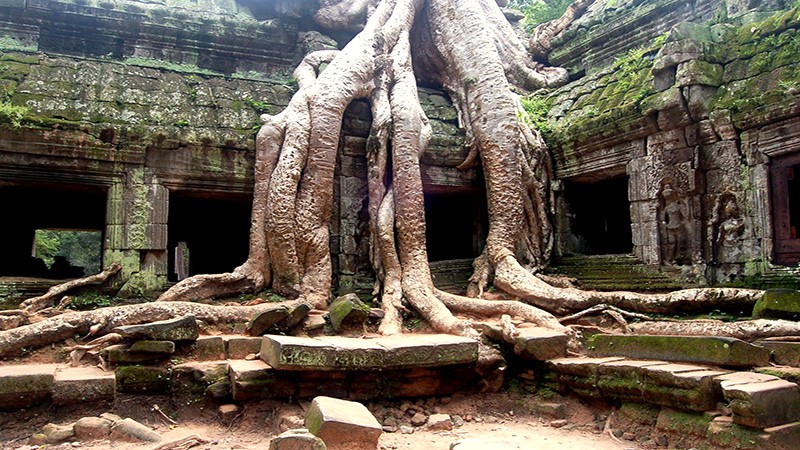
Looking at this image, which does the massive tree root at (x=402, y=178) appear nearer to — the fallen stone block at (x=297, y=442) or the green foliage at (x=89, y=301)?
the green foliage at (x=89, y=301)

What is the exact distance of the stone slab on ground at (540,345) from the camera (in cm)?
463

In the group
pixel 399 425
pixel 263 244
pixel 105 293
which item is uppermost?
pixel 263 244

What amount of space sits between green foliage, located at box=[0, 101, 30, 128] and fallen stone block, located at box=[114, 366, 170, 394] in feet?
9.30

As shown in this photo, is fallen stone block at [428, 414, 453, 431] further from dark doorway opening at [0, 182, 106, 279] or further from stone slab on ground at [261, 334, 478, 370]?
dark doorway opening at [0, 182, 106, 279]

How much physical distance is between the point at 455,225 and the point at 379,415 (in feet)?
15.2

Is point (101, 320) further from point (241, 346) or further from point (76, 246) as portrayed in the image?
point (76, 246)

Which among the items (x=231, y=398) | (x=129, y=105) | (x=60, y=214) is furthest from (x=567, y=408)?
(x=60, y=214)

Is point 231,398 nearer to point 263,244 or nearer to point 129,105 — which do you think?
point 263,244

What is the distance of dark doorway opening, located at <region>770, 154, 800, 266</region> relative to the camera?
5.29 m

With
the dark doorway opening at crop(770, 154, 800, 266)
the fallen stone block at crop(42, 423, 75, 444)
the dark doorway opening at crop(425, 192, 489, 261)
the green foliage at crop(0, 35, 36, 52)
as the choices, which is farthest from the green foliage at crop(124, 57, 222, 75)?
the dark doorway opening at crop(770, 154, 800, 266)

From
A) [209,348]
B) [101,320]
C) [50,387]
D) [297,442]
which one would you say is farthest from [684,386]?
[101,320]

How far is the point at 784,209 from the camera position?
17.6 ft

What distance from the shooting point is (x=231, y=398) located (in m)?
4.21

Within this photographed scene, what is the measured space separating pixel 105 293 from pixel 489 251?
12.7ft
